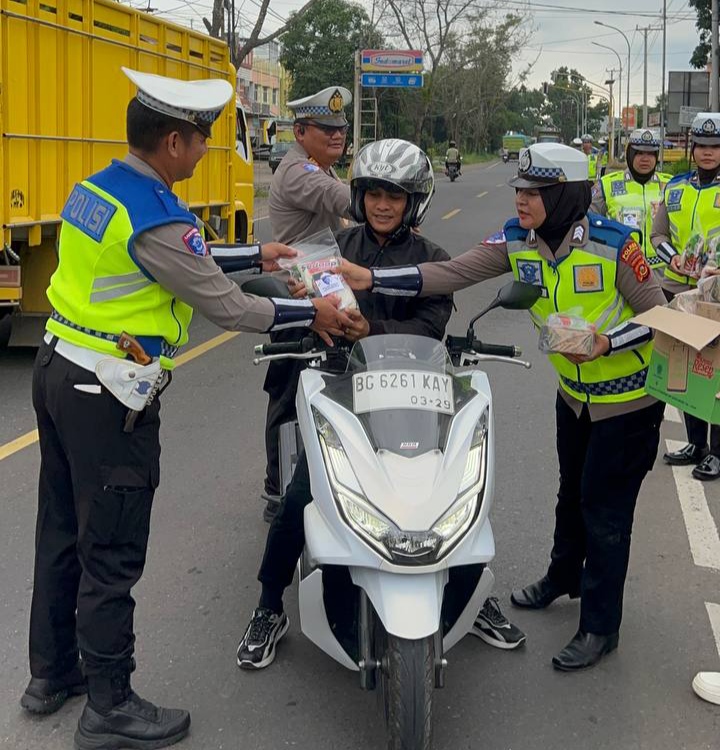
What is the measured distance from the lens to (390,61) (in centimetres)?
3375

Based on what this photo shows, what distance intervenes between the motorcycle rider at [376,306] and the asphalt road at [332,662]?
0.34ft

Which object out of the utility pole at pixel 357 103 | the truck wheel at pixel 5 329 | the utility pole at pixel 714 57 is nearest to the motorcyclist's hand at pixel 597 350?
the truck wheel at pixel 5 329

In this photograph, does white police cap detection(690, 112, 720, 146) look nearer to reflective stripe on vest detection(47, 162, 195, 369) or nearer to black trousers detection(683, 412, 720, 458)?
black trousers detection(683, 412, 720, 458)

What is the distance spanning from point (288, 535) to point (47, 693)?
96cm

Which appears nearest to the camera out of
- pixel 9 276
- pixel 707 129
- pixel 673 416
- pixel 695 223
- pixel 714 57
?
pixel 707 129

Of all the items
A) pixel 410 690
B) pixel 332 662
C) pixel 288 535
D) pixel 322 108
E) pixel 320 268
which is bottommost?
pixel 332 662

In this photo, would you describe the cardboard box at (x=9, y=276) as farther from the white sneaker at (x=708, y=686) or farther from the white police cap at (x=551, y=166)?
the white sneaker at (x=708, y=686)

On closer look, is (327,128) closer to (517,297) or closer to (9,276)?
(517,297)

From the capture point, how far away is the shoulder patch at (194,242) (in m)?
2.86

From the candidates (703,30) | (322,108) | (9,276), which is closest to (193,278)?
(322,108)

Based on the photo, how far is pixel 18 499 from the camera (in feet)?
16.9

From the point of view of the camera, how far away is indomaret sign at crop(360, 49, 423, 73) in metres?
33.6

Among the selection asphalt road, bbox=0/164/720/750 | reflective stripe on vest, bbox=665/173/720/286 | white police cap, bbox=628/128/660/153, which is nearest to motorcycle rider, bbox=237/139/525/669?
asphalt road, bbox=0/164/720/750

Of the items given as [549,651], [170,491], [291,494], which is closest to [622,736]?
[549,651]
